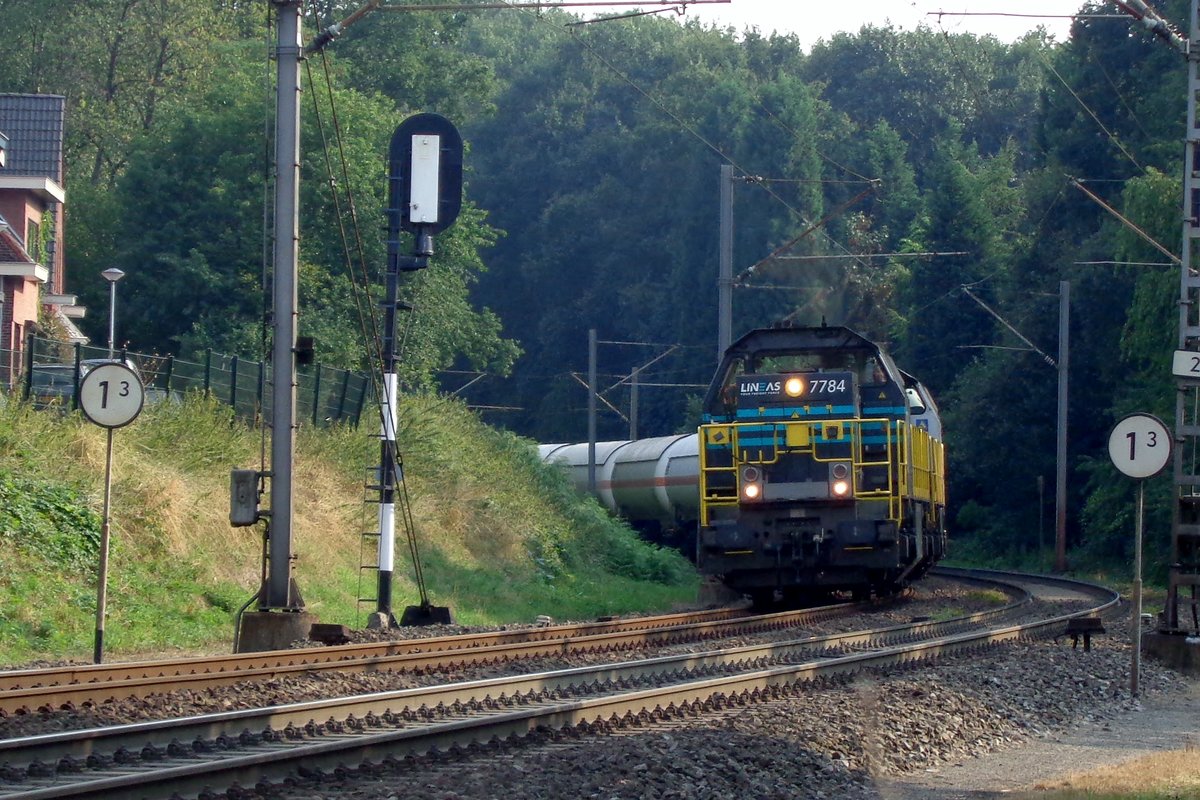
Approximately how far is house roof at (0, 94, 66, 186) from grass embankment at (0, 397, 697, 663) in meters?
14.9

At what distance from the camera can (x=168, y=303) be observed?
136ft

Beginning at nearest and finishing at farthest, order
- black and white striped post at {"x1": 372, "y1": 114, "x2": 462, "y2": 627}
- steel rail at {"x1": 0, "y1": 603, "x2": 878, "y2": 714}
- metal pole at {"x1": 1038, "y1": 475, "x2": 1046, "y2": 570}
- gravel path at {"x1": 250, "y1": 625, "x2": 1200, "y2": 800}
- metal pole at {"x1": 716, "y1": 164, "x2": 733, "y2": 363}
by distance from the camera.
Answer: gravel path at {"x1": 250, "y1": 625, "x2": 1200, "y2": 800} < steel rail at {"x1": 0, "y1": 603, "x2": 878, "y2": 714} < black and white striped post at {"x1": 372, "y1": 114, "x2": 462, "y2": 627} < metal pole at {"x1": 716, "y1": 164, "x2": 733, "y2": 363} < metal pole at {"x1": 1038, "y1": 475, "x2": 1046, "y2": 570}

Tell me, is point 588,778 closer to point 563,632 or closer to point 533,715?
point 533,715

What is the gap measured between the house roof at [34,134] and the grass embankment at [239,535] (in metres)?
14.9

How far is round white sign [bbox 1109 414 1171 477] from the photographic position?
45.4ft

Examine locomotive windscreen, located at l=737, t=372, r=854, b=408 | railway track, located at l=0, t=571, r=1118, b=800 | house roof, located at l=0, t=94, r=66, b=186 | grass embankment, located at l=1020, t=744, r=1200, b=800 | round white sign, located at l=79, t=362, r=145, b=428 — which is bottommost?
grass embankment, located at l=1020, t=744, r=1200, b=800

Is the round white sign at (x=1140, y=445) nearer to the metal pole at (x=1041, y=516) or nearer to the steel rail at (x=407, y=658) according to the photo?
the steel rail at (x=407, y=658)

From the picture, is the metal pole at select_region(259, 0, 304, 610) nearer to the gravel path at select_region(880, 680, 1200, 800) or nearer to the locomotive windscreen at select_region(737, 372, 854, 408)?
the locomotive windscreen at select_region(737, 372, 854, 408)

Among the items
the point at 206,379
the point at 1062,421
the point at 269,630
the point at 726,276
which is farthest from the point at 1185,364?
the point at 1062,421

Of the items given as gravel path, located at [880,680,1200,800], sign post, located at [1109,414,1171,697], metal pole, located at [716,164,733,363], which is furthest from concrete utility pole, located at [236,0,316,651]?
metal pole, located at [716,164,733,363]

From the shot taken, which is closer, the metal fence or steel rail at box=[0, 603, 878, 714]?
steel rail at box=[0, 603, 878, 714]

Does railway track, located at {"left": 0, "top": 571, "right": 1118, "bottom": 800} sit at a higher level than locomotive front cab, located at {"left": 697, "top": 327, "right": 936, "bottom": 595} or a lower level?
lower

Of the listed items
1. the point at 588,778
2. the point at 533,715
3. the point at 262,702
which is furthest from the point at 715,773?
the point at 262,702

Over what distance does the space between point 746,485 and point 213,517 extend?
7.14 metres
